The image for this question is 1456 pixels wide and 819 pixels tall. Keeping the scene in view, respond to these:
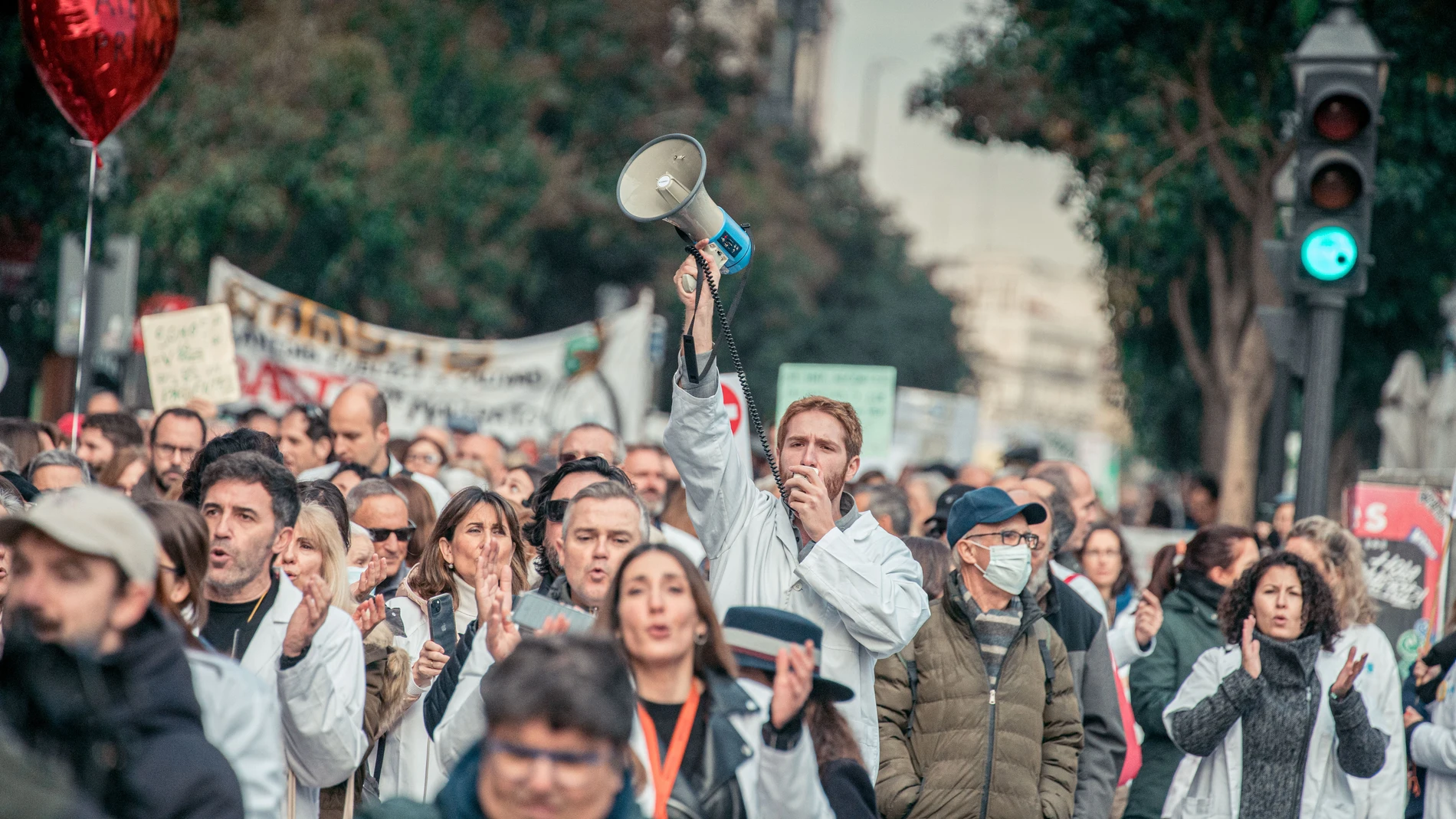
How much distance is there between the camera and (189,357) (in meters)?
11.3

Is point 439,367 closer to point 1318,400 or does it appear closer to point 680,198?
point 1318,400

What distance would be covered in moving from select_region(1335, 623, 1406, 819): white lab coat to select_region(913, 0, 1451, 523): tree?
7050 millimetres

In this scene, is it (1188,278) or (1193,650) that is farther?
(1188,278)

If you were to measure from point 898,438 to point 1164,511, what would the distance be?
686cm

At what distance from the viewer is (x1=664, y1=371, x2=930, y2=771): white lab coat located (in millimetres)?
4449

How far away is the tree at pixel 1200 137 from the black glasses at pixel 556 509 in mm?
8377

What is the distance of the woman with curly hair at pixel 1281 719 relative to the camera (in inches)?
229

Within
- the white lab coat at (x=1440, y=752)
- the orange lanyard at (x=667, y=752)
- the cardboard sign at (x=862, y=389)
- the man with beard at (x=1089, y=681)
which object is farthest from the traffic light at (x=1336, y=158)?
the cardboard sign at (x=862, y=389)

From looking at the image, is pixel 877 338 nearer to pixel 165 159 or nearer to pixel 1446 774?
pixel 165 159

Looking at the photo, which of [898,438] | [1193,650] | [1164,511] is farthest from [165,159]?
[1193,650]

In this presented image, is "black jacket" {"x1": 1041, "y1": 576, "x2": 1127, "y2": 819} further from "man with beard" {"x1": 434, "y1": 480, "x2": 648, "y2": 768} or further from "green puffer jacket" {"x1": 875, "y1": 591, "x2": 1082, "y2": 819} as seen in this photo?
"man with beard" {"x1": 434, "y1": 480, "x2": 648, "y2": 768}

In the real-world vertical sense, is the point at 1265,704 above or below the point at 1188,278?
below

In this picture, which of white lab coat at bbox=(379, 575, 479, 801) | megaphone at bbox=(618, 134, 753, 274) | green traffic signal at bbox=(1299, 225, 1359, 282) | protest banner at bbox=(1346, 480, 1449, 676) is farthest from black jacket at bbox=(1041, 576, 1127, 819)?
protest banner at bbox=(1346, 480, 1449, 676)

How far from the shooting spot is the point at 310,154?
2325 centimetres
